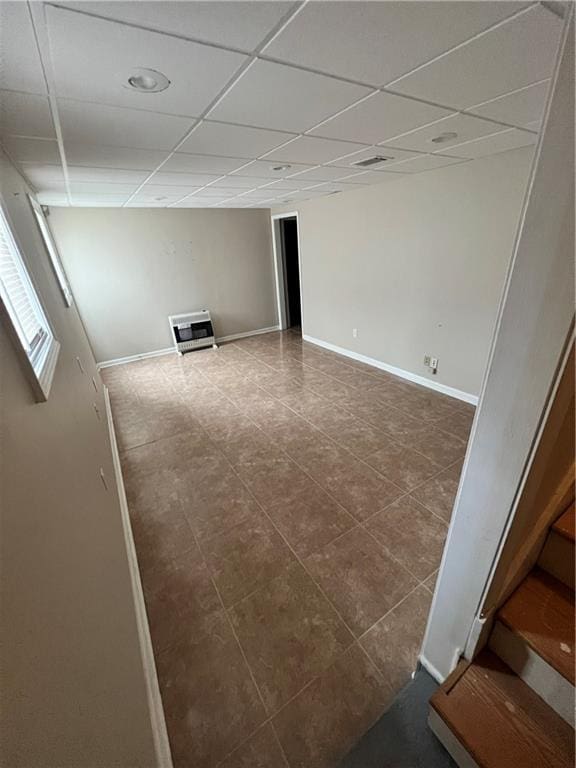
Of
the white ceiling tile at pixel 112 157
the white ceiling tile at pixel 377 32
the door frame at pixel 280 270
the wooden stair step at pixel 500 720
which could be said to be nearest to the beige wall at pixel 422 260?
the door frame at pixel 280 270

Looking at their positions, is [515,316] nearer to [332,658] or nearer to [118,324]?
[332,658]

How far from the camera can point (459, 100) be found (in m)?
1.48

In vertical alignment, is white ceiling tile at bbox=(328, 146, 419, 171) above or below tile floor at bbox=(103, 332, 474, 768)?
above

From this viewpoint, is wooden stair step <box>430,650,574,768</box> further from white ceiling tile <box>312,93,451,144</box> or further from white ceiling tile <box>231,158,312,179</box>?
white ceiling tile <box>231,158,312,179</box>

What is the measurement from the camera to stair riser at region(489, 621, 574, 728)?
933 millimetres

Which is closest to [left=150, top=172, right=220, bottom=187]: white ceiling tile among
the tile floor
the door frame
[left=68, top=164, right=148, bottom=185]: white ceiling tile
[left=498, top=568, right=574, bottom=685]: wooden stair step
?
[left=68, top=164, right=148, bottom=185]: white ceiling tile

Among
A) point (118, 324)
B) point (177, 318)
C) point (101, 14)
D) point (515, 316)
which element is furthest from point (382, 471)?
point (118, 324)

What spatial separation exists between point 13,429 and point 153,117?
1593 mm

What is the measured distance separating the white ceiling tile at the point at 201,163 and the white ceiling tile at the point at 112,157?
94 millimetres

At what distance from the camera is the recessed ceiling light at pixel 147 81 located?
3.65 feet

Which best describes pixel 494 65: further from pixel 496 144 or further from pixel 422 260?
pixel 422 260

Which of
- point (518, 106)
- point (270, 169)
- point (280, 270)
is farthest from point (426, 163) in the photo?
point (280, 270)

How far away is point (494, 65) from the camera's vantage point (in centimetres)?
119

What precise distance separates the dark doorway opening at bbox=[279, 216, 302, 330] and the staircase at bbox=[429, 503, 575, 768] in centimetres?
567
